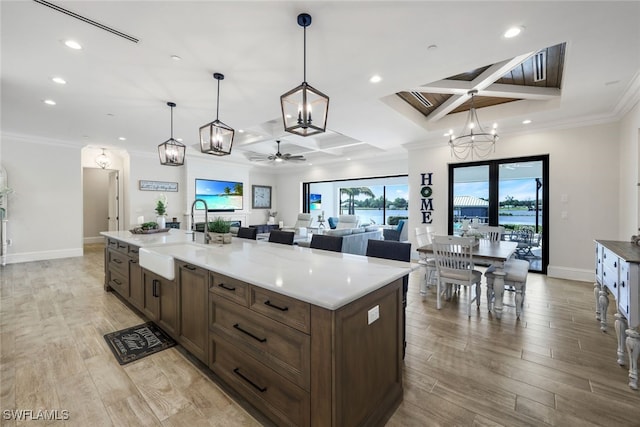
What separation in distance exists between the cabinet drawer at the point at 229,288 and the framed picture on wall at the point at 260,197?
9.22m

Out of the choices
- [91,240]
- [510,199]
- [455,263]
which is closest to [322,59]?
[455,263]

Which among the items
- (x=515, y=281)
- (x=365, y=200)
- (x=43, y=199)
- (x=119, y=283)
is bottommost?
(x=119, y=283)

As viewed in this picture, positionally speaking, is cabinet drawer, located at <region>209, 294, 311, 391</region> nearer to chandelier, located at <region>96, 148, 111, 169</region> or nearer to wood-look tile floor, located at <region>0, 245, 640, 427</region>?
wood-look tile floor, located at <region>0, 245, 640, 427</region>

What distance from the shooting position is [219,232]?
3.11 metres

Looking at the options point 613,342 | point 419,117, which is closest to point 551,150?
point 419,117

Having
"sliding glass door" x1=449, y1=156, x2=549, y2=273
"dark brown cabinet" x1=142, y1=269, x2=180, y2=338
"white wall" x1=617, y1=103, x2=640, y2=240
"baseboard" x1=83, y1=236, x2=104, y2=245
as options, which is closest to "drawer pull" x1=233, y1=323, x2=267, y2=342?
"dark brown cabinet" x1=142, y1=269, x2=180, y2=338

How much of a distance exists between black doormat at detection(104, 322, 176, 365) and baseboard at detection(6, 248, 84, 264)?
5.59 m

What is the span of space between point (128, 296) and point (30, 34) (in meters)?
2.83

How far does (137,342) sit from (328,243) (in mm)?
2094

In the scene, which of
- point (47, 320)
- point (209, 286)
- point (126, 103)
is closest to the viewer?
point (209, 286)

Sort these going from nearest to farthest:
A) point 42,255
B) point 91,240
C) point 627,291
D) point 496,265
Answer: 1. point 627,291
2. point 496,265
3. point 42,255
4. point 91,240

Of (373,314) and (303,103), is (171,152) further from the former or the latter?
(373,314)

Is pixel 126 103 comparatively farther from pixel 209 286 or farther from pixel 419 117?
pixel 419 117

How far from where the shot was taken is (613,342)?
2.57 metres
